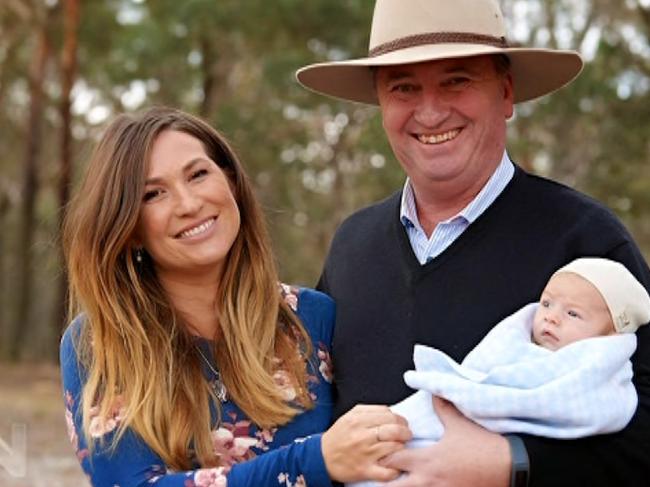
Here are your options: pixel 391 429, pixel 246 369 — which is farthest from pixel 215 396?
pixel 391 429

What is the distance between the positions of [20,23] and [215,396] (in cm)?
2243

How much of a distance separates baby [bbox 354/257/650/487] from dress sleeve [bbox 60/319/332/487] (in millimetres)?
180

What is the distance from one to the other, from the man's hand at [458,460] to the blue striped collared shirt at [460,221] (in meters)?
0.64

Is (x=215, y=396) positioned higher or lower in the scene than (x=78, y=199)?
lower

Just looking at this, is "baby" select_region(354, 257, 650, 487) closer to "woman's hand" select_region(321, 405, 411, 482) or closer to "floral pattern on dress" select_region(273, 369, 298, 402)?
"woman's hand" select_region(321, 405, 411, 482)

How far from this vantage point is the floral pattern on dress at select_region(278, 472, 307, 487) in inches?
118

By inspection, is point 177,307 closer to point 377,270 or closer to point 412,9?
point 377,270

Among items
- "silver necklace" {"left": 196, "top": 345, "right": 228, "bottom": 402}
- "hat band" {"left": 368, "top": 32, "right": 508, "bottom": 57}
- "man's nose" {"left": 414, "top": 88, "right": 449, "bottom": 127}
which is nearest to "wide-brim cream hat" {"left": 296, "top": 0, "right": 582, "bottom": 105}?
"hat band" {"left": 368, "top": 32, "right": 508, "bottom": 57}

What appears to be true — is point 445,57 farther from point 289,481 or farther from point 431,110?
point 289,481

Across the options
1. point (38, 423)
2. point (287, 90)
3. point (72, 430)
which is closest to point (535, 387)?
point (72, 430)

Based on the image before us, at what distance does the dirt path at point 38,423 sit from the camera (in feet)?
36.3

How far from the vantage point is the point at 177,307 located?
341 centimetres

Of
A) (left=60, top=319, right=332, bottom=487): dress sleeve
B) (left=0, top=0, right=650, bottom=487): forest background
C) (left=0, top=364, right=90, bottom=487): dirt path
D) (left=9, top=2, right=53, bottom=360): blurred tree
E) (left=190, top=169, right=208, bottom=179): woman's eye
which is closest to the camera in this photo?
(left=60, top=319, right=332, bottom=487): dress sleeve

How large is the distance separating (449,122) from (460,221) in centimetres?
30
